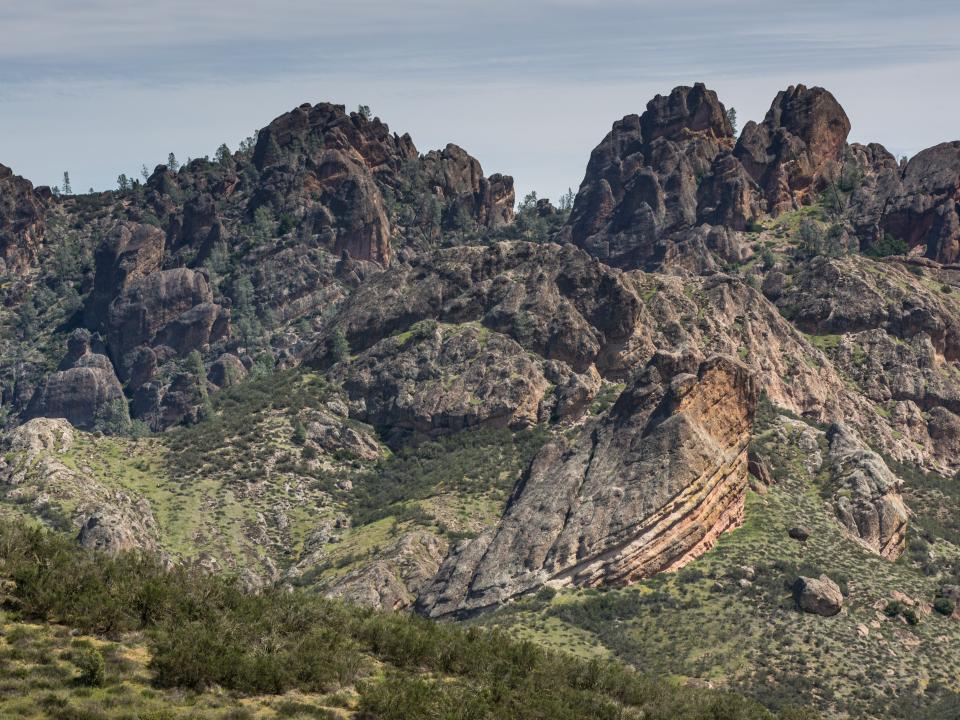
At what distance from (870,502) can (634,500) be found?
33556 mm

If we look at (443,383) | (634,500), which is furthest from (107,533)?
(443,383)

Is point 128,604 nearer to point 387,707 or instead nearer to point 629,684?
point 387,707

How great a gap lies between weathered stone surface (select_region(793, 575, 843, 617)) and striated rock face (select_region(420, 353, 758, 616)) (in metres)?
15.0

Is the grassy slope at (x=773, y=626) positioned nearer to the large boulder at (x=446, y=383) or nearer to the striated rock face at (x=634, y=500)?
the striated rock face at (x=634, y=500)

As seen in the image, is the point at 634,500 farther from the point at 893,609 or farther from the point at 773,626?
the point at 893,609

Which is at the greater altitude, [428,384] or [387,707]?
[428,384]

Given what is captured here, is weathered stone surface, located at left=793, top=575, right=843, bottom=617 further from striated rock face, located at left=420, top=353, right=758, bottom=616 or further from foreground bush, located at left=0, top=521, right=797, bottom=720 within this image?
foreground bush, located at left=0, top=521, right=797, bottom=720

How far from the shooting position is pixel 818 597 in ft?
375

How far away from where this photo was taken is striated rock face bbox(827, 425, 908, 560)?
454 ft

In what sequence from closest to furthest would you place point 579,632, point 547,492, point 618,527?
point 579,632
point 618,527
point 547,492

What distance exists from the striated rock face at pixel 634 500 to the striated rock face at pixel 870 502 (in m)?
16.0

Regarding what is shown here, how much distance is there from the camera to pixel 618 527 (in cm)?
12625

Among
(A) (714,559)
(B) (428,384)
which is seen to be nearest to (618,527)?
(A) (714,559)

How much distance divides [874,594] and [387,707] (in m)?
75.8
